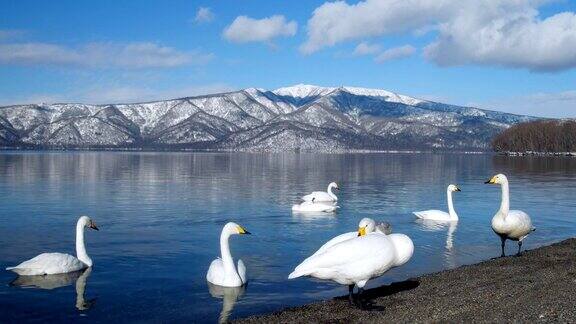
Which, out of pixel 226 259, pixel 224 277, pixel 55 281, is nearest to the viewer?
pixel 224 277

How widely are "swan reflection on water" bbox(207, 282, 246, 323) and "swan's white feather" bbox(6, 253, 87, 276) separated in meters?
4.38

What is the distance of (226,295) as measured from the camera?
15.5 m

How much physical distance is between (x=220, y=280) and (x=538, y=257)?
996cm

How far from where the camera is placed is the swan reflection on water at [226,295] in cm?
1424

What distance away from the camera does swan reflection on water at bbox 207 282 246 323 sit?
1424cm

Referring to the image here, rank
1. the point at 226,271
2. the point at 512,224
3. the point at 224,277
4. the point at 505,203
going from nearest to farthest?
the point at 224,277, the point at 226,271, the point at 512,224, the point at 505,203

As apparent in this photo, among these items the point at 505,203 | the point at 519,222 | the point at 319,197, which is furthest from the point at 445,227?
the point at 319,197

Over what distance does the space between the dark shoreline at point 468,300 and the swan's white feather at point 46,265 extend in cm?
720

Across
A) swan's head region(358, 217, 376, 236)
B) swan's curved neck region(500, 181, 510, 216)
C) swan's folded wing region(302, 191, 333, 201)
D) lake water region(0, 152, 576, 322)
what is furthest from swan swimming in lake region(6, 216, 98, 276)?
swan's folded wing region(302, 191, 333, 201)

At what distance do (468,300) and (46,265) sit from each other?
38.0 feet

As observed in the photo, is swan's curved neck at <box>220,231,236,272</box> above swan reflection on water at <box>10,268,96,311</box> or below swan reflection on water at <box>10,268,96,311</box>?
above

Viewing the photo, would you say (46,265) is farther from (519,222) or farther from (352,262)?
(519,222)

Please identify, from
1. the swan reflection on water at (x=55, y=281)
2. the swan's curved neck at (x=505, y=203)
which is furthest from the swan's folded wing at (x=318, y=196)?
the swan reflection on water at (x=55, y=281)

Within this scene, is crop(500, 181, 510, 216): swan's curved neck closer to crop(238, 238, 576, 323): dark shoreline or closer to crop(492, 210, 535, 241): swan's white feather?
crop(492, 210, 535, 241): swan's white feather
